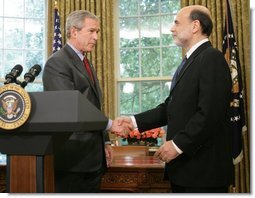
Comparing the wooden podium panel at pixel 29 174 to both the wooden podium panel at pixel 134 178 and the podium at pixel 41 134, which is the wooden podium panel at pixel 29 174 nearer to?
the podium at pixel 41 134

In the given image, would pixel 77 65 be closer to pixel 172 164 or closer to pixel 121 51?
pixel 172 164

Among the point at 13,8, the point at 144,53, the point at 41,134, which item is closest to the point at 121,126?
the point at 41,134

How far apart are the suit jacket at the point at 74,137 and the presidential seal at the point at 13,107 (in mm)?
629

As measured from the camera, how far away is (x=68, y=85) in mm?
2156

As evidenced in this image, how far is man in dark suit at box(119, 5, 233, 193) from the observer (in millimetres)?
1942

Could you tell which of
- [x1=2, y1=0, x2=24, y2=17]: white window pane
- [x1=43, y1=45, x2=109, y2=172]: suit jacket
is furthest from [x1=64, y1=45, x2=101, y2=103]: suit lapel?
[x1=2, y1=0, x2=24, y2=17]: white window pane

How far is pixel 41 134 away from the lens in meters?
1.53

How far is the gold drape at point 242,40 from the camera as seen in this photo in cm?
521

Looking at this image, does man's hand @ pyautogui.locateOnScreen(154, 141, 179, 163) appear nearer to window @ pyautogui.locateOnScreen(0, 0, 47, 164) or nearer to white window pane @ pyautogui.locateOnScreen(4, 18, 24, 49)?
Answer: window @ pyautogui.locateOnScreen(0, 0, 47, 164)

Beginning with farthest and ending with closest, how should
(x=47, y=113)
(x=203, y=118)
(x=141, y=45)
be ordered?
1. (x=141, y=45)
2. (x=203, y=118)
3. (x=47, y=113)

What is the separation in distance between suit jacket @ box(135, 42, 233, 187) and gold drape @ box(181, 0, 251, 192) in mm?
3361

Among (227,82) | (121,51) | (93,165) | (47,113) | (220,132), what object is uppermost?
(121,51)

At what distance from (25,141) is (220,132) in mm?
998

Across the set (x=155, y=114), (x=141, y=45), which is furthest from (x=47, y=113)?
(x=141, y=45)
